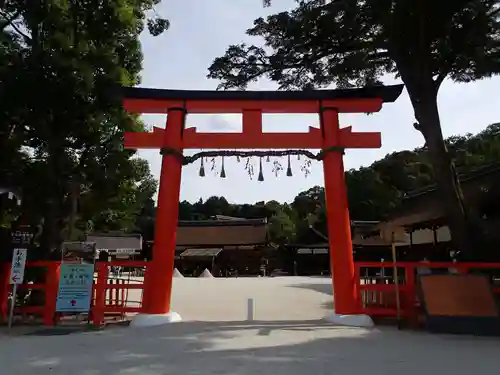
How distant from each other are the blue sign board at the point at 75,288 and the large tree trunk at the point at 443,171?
21.0 ft

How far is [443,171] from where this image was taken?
8.22 meters

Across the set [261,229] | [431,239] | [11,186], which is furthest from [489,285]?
[261,229]

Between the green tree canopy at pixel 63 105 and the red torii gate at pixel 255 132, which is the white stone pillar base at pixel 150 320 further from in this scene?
the green tree canopy at pixel 63 105

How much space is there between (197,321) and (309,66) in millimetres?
5631

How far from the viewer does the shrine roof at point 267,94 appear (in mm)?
8359

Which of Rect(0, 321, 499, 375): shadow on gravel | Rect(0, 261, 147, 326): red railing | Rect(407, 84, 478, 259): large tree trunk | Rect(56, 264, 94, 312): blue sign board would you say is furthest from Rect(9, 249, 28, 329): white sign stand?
Rect(407, 84, 478, 259): large tree trunk

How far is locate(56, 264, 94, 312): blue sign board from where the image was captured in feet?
24.8

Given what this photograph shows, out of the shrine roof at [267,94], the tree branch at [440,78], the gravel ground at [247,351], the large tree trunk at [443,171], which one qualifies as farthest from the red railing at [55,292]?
the tree branch at [440,78]

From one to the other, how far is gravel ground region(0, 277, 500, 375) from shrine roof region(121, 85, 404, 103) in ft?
13.4

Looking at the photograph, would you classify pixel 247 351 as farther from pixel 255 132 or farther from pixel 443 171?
pixel 443 171

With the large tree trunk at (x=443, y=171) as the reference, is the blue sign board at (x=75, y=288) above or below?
below

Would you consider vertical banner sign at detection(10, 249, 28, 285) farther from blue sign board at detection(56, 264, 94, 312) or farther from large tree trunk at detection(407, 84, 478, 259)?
large tree trunk at detection(407, 84, 478, 259)

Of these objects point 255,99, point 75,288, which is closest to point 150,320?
point 75,288

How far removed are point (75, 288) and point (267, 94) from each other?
485 cm
